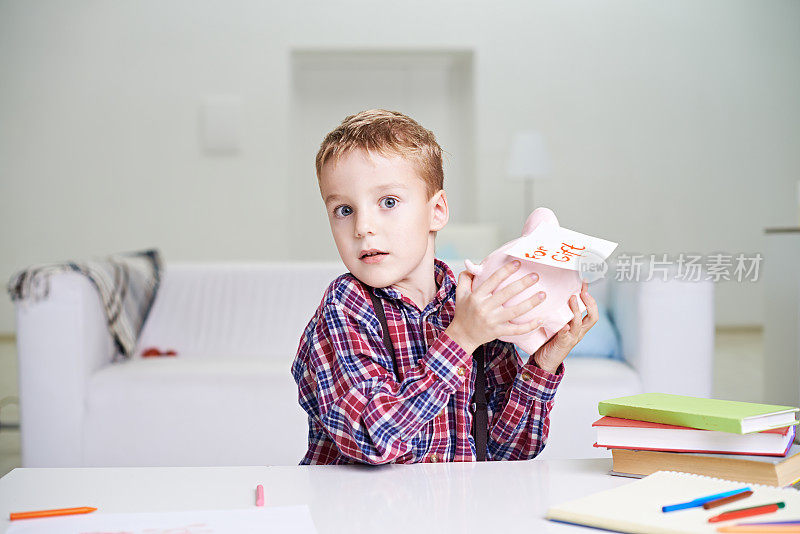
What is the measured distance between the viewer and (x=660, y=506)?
0.68 meters

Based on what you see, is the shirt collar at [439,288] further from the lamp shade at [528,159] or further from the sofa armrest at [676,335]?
the lamp shade at [528,159]

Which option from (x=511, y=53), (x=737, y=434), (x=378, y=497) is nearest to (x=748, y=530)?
(x=737, y=434)

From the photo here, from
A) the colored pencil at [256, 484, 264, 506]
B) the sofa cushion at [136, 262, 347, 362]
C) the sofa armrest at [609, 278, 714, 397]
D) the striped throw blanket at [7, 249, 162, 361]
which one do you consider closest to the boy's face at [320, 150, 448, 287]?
the colored pencil at [256, 484, 264, 506]

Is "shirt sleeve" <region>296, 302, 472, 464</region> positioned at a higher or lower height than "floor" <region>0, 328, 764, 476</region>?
higher

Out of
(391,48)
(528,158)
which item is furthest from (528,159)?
(391,48)

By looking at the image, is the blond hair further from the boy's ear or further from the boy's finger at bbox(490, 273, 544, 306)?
the boy's finger at bbox(490, 273, 544, 306)

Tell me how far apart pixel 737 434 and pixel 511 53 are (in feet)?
19.1

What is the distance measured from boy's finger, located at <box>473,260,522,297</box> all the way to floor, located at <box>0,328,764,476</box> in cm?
210

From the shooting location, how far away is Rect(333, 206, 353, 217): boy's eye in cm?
90

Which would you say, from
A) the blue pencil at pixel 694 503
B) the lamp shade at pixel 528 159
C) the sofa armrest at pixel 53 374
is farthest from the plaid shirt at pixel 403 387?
the lamp shade at pixel 528 159

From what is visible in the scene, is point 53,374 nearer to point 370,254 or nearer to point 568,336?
point 370,254

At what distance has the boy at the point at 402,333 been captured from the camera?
82cm

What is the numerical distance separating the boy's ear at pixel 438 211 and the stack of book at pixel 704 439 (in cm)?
27

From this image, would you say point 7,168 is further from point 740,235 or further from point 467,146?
point 740,235
